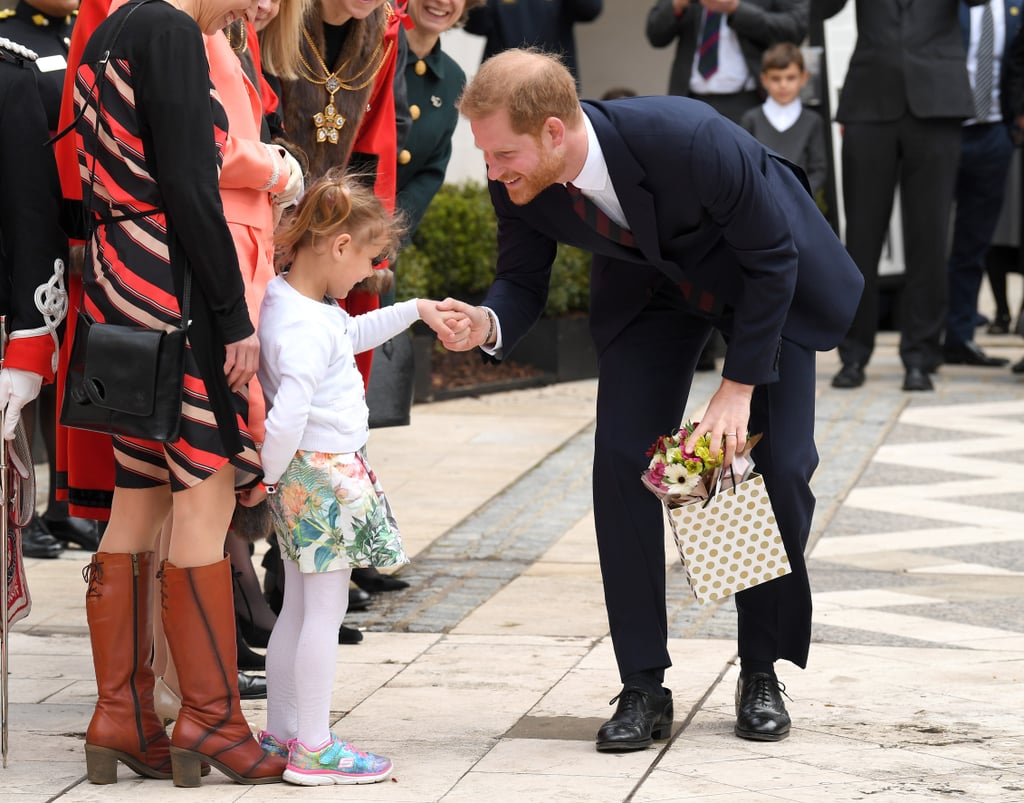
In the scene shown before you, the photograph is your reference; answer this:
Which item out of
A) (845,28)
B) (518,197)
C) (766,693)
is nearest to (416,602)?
(766,693)

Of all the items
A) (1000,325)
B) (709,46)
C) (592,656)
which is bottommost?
(1000,325)

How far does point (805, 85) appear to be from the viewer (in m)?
10.3

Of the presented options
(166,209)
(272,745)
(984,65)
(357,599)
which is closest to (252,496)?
(272,745)

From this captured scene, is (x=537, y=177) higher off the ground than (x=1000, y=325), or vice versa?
(x=537, y=177)

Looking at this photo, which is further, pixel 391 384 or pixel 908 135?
pixel 908 135

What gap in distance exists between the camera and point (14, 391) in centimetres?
389

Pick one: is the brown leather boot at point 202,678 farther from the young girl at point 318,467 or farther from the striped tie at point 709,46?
the striped tie at point 709,46

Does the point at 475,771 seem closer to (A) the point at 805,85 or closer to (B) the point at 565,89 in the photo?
(B) the point at 565,89

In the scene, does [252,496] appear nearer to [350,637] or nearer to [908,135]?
[350,637]

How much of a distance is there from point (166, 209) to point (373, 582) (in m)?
2.31

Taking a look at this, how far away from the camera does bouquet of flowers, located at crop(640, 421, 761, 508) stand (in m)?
3.86

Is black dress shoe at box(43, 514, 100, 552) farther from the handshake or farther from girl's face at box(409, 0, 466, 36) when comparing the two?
the handshake

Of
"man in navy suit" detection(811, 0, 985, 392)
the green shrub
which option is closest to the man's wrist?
the green shrub

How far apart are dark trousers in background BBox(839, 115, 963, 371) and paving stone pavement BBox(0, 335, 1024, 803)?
142 centimetres
